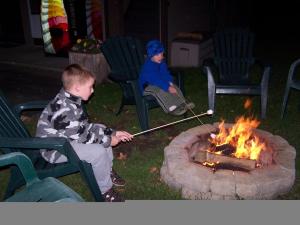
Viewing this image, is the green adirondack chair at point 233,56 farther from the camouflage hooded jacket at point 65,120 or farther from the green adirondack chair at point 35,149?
the green adirondack chair at point 35,149

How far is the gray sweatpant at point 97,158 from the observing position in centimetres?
330

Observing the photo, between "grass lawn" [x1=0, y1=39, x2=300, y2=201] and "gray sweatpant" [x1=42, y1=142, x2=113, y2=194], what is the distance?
1.25ft

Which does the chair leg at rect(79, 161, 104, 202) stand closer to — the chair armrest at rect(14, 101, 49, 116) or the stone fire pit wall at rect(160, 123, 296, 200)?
the stone fire pit wall at rect(160, 123, 296, 200)

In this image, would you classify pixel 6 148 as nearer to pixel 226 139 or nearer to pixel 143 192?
pixel 143 192

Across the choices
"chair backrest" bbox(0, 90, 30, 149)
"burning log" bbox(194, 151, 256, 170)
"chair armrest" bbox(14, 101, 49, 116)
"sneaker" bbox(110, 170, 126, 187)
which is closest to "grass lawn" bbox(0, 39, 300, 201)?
"sneaker" bbox(110, 170, 126, 187)

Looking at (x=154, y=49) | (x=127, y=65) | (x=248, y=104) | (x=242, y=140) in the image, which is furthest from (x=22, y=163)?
(x=248, y=104)

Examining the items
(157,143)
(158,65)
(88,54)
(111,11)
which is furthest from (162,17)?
(157,143)

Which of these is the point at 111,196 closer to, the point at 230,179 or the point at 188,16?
the point at 230,179

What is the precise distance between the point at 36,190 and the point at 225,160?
6.20 feet

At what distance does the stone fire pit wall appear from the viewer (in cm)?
330

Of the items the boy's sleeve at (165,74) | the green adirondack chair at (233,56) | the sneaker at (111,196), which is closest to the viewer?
the sneaker at (111,196)

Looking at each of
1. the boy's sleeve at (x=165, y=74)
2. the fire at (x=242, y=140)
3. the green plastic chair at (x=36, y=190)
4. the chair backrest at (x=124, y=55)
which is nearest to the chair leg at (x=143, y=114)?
the boy's sleeve at (x=165, y=74)

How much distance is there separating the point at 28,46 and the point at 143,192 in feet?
31.1

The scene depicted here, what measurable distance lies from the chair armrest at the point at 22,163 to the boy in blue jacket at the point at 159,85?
2290 millimetres
